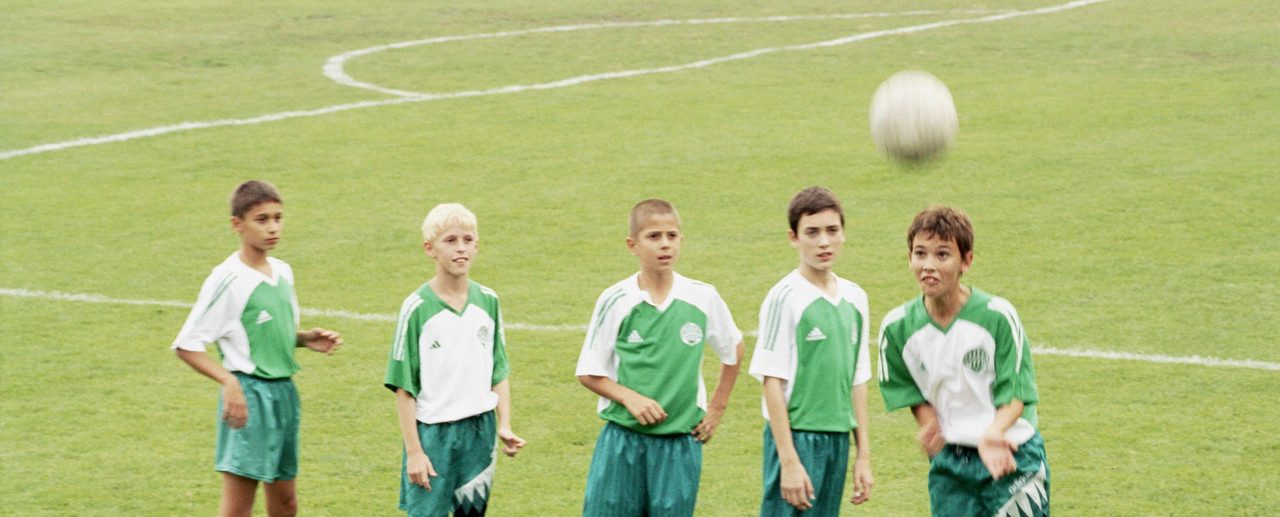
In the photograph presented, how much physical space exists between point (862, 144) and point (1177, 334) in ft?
19.5

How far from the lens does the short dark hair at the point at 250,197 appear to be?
654 centimetres

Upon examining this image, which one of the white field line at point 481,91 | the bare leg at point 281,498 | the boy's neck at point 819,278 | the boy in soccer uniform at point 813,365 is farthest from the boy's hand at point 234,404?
the white field line at point 481,91

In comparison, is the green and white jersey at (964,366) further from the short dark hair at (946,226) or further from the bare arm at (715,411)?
the bare arm at (715,411)

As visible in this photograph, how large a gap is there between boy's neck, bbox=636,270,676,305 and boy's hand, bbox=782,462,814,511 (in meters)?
0.82

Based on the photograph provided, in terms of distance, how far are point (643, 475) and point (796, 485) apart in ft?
2.04

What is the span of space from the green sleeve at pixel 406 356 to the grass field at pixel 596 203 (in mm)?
1587

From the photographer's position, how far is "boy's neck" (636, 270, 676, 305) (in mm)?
6148

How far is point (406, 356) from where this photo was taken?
20.5 ft

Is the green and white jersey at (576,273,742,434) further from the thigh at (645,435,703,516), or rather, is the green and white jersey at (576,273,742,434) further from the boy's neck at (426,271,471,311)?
the boy's neck at (426,271,471,311)

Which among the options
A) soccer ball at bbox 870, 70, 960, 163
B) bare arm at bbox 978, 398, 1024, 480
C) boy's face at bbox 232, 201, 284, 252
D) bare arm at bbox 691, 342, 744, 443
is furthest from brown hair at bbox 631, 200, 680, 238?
soccer ball at bbox 870, 70, 960, 163

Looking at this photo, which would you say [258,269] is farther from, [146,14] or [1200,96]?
[146,14]

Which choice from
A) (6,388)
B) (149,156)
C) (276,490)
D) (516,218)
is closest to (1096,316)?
(516,218)

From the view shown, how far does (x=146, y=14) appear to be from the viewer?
24.6 m

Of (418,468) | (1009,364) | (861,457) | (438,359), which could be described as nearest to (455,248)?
(438,359)
